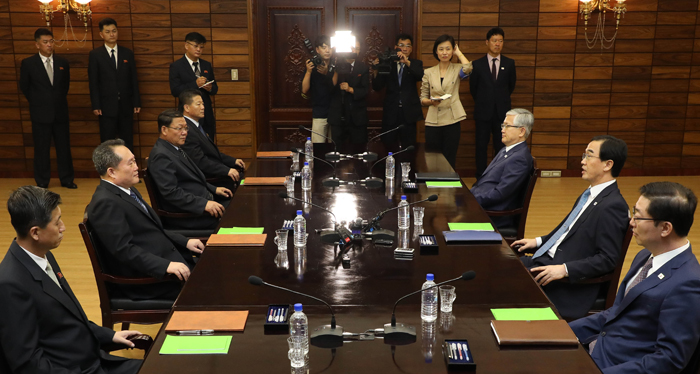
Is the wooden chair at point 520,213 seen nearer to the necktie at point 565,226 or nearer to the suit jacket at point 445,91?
the necktie at point 565,226

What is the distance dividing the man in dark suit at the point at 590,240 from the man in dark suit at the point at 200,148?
2.93m

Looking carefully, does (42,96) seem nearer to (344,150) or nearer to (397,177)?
(344,150)

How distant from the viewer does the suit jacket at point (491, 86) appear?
306 inches

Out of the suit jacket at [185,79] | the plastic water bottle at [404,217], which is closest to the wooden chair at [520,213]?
the plastic water bottle at [404,217]

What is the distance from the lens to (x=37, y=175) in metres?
8.02

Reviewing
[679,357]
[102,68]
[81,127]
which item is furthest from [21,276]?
[81,127]

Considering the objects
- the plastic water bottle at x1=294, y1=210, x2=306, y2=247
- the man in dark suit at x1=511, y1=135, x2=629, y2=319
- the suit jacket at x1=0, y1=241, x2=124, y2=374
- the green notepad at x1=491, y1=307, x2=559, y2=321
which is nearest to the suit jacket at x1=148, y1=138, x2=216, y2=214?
the plastic water bottle at x1=294, y1=210, x2=306, y2=247

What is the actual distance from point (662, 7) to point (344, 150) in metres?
4.85

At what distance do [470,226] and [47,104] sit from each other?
19.8 feet

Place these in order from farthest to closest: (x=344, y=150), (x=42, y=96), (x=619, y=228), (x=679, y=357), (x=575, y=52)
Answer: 1. (x=575, y=52)
2. (x=42, y=96)
3. (x=344, y=150)
4. (x=619, y=228)
5. (x=679, y=357)

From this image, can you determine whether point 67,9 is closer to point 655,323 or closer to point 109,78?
point 109,78

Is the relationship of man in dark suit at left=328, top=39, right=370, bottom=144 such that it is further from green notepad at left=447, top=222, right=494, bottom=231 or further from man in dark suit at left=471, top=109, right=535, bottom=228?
green notepad at left=447, top=222, right=494, bottom=231

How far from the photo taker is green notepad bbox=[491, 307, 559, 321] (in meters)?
2.51

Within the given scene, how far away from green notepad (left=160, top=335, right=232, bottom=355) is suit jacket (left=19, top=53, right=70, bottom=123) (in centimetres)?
635
